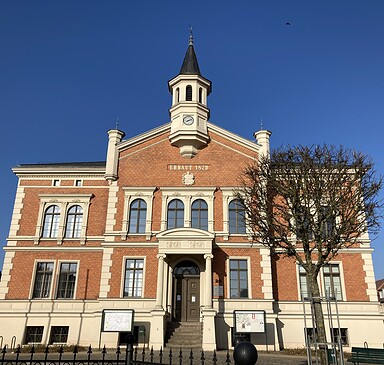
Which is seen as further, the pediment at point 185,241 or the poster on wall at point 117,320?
the pediment at point 185,241

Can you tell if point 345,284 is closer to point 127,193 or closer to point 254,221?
point 254,221

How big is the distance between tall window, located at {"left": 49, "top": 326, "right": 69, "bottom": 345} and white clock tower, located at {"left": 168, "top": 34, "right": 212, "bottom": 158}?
1219cm

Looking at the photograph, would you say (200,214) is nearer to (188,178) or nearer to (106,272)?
(188,178)

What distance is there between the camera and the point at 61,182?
24.8 m

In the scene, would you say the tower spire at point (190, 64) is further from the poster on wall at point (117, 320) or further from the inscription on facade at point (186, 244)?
the poster on wall at point (117, 320)

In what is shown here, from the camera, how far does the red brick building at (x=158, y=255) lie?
820 inches

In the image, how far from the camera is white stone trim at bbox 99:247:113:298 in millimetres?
21203

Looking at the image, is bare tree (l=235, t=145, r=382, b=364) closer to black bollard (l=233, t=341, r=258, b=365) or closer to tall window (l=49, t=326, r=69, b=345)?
black bollard (l=233, t=341, r=258, b=365)

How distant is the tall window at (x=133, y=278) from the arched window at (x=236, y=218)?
18.5 ft

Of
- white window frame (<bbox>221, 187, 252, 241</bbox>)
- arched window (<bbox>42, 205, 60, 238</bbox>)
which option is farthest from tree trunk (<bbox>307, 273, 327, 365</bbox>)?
arched window (<bbox>42, 205, 60, 238</bbox>)

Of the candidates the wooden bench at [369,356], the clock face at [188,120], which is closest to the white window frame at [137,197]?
the clock face at [188,120]

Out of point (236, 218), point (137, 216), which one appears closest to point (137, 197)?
point (137, 216)

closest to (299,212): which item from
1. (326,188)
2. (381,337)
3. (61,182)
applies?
(326,188)

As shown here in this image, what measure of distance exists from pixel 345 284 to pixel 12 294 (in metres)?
19.0
